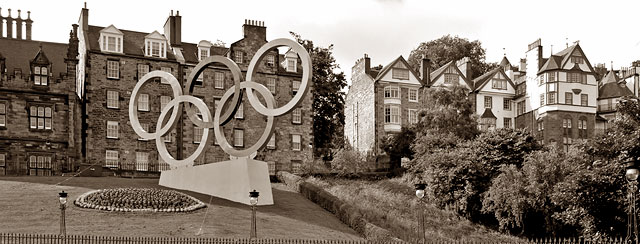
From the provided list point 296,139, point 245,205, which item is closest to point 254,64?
point 245,205

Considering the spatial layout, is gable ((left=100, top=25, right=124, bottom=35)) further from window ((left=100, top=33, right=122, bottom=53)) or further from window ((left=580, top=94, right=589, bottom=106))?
window ((left=580, top=94, right=589, bottom=106))

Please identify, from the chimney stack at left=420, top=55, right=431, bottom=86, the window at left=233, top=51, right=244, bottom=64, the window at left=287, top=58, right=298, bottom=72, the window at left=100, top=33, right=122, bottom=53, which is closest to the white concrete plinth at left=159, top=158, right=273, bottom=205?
the window at left=100, top=33, right=122, bottom=53

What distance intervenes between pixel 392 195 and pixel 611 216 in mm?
18870

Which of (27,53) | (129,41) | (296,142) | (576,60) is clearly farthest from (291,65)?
(576,60)

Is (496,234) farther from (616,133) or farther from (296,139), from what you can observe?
(296,139)

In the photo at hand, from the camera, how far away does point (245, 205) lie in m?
41.6

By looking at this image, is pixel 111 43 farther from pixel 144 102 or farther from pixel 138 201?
pixel 138 201

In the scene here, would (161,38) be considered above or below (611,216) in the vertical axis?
above

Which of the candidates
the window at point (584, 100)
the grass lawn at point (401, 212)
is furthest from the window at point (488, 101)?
the grass lawn at point (401, 212)

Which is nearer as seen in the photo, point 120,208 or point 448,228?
point 120,208

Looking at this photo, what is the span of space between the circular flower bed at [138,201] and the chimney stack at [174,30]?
31281mm

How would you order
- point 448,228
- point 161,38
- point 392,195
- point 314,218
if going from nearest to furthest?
point 314,218
point 448,228
point 392,195
point 161,38

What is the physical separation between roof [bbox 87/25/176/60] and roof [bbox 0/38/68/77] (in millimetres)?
2998

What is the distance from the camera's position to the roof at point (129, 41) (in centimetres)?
6562
